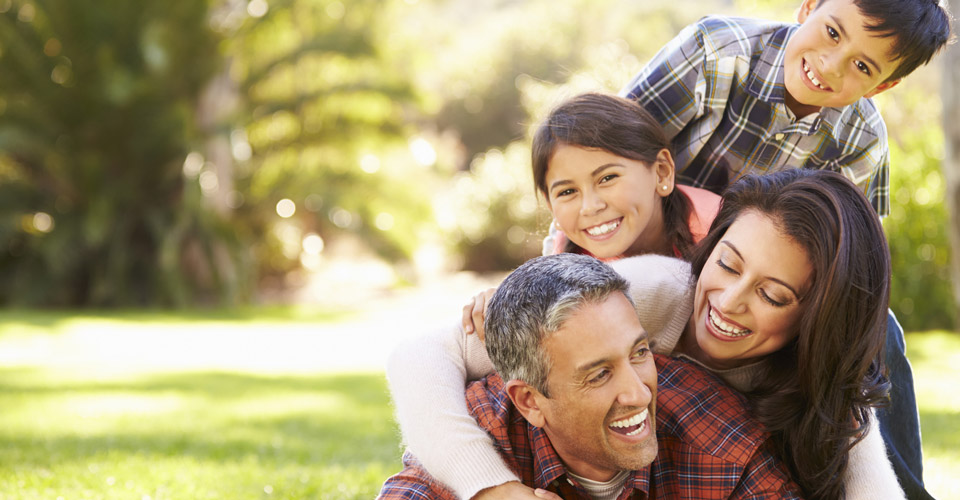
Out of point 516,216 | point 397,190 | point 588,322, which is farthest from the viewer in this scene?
point 516,216

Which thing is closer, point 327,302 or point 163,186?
point 163,186

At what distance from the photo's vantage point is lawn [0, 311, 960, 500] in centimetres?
383

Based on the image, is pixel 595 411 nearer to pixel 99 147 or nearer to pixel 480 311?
pixel 480 311

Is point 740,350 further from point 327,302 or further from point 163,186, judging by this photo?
point 327,302

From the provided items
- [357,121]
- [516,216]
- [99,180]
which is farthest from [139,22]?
[516,216]

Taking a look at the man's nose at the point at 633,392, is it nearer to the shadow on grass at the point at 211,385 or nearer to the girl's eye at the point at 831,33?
the girl's eye at the point at 831,33

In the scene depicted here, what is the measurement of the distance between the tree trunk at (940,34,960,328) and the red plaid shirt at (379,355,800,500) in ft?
23.8

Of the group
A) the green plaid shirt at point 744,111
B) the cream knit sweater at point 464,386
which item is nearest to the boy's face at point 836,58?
the green plaid shirt at point 744,111

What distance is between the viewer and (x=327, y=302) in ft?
51.8

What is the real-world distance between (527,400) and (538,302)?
0.90 ft

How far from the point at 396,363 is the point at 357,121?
1231 cm

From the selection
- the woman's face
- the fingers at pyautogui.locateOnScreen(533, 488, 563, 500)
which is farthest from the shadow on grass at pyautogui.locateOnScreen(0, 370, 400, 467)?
the woman's face

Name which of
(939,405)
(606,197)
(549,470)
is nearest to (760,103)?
(606,197)

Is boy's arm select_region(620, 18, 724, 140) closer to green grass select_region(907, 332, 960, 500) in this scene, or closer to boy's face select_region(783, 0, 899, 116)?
boy's face select_region(783, 0, 899, 116)
